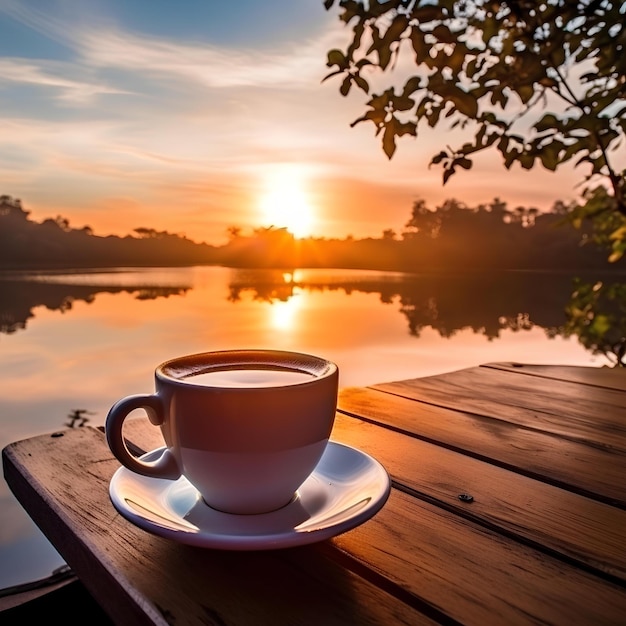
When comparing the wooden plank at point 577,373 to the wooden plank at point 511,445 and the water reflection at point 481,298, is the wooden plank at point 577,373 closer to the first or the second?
the wooden plank at point 511,445

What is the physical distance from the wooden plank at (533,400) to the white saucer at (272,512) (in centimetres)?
40

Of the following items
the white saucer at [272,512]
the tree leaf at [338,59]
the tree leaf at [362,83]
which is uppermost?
the tree leaf at [338,59]

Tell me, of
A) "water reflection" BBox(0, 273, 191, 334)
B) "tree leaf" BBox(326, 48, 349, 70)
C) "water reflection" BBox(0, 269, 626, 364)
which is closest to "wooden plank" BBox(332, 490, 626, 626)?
"tree leaf" BBox(326, 48, 349, 70)

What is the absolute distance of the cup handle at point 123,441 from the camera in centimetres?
47

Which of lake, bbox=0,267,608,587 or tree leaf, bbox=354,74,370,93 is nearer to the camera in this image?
tree leaf, bbox=354,74,370,93

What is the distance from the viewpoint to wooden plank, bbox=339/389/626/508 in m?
0.62

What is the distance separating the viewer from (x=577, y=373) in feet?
4.06

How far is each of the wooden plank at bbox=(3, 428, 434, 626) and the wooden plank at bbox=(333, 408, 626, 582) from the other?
0.17m

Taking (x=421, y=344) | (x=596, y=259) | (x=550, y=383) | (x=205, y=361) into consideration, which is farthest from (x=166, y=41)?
(x=596, y=259)

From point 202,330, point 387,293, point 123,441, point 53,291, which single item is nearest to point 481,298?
point 387,293

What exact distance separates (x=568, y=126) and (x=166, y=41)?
3.76 m

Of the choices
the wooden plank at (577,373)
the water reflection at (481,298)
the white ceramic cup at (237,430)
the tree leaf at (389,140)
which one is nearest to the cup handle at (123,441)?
the white ceramic cup at (237,430)

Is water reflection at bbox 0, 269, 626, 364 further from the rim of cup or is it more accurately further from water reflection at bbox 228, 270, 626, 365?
the rim of cup

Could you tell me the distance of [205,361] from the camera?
1.77 feet
